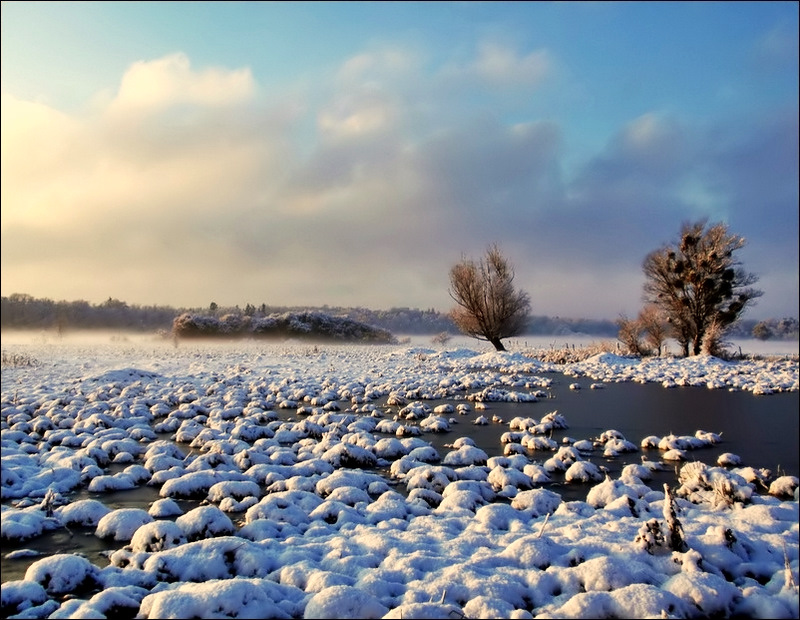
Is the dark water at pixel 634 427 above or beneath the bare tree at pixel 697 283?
beneath

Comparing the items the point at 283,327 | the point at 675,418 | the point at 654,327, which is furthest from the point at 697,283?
the point at 283,327

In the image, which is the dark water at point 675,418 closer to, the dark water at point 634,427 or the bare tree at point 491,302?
the dark water at point 634,427

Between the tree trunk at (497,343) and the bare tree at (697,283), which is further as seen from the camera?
the tree trunk at (497,343)

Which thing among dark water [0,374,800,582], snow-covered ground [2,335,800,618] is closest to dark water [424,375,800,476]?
dark water [0,374,800,582]

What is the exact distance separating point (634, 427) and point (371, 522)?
9.13m

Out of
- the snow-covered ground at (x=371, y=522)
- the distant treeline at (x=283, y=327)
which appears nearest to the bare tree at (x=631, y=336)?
the snow-covered ground at (x=371, y=522)

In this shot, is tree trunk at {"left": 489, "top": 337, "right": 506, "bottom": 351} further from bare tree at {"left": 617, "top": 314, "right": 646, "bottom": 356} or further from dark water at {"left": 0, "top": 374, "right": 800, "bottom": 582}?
dark water at {"left": 0, "top": 374, "right": 800, "bottom": 582}

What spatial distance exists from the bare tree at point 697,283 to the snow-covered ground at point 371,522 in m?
11.7

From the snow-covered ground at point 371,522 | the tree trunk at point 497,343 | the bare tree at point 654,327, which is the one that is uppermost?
the bare tree at point 654,327

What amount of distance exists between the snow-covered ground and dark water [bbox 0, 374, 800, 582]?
25 centimetres

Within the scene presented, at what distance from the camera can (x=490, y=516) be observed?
7.29 m

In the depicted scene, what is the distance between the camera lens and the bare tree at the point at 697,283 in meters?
25.0

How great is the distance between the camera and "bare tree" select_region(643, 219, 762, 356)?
2502 centimetres

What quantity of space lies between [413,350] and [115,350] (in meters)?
24.0
